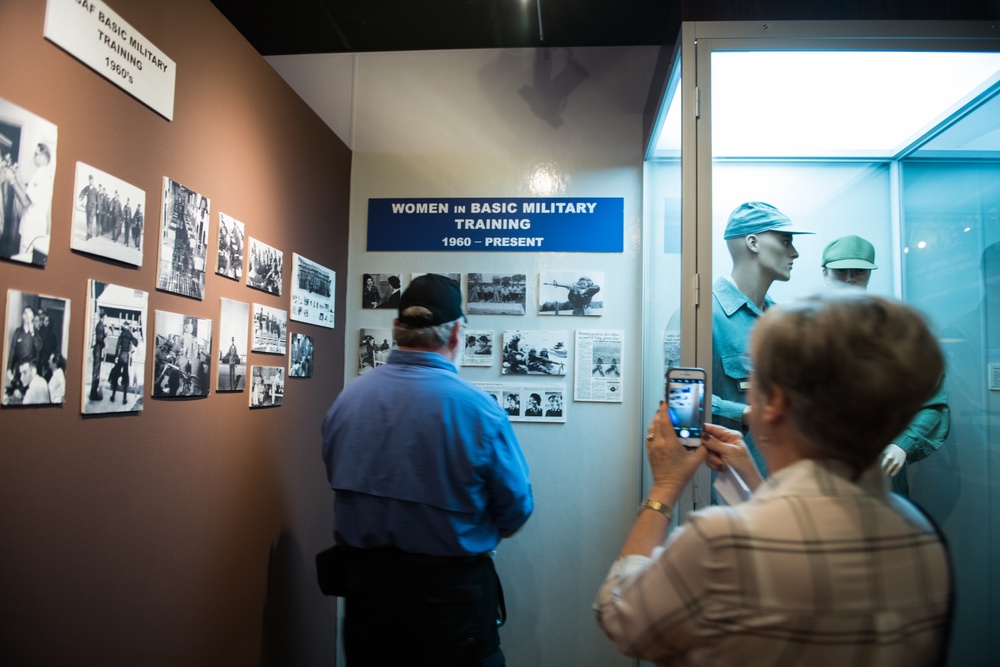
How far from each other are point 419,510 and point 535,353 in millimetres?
1557

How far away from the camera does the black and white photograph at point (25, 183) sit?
1375mm

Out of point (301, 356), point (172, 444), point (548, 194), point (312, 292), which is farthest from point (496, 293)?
point (172, 444)

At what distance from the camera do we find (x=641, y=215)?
3.57 m

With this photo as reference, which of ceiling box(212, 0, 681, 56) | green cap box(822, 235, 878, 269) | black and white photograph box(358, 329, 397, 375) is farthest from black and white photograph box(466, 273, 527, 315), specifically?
green cap box(822, 235, 878, 269)

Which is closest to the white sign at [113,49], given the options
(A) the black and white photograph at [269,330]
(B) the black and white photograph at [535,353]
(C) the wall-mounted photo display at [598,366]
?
(A) the black and white photograph at [269,330]

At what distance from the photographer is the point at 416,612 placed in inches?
83.4

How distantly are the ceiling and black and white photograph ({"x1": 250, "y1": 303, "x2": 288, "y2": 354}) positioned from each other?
5.51 feet

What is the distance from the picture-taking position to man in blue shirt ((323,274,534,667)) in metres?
2.12

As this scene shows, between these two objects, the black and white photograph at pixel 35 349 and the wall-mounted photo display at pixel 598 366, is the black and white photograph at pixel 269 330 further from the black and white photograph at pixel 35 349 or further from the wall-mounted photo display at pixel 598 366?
the wall-mounted photo display at pixel 598 366

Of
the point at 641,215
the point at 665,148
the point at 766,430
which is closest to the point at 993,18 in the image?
the point at 665,148

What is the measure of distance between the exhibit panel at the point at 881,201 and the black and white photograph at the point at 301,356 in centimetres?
175

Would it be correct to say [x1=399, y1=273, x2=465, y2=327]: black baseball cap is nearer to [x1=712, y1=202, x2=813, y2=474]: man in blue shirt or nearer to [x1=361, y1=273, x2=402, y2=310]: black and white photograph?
[x1=712, y1=202, x2=813, y2=474]: man in blue shirt

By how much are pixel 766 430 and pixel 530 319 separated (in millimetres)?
2549

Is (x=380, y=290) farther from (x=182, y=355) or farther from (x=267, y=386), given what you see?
(x=182, y=355)
